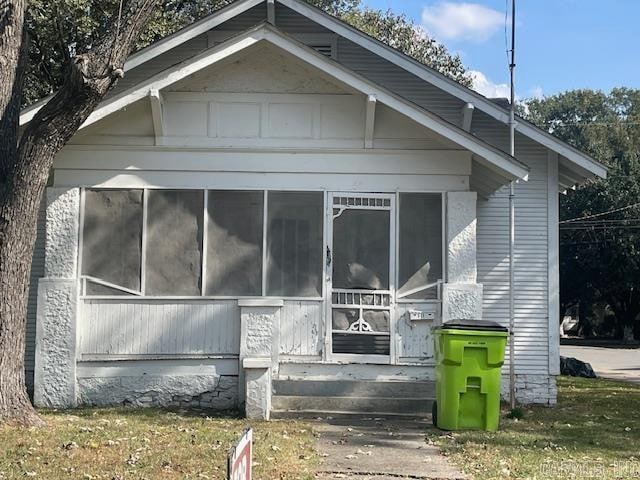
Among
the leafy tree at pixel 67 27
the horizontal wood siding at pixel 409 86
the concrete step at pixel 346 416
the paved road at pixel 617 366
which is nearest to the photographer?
the concrete step at pixel 346 416

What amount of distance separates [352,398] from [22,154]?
5.04 metres

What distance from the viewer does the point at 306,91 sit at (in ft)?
34.6

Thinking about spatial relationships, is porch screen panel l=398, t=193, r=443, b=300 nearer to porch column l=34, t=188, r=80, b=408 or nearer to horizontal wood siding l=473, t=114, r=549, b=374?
horizontal wood siding l=473, t=114, r=549, b=374

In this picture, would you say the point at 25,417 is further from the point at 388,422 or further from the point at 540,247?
the point at 540,247

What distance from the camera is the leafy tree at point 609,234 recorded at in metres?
40.8

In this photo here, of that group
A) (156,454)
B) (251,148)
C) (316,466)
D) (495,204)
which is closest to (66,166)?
(251,148)

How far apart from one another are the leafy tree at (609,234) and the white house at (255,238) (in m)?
31.1

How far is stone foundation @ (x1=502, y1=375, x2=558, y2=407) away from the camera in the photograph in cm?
1196

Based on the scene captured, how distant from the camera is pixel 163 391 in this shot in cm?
1016

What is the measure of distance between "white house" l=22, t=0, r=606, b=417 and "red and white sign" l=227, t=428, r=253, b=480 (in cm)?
649

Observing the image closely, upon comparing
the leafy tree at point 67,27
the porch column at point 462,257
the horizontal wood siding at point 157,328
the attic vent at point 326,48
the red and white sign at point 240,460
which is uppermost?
the leafy tree at point 67,27

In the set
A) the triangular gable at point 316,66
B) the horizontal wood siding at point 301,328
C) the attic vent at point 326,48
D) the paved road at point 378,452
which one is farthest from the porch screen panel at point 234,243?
the attic vent at point 326,48

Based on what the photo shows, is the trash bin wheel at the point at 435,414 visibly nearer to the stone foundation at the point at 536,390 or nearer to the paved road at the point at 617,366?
the stone foundation at the point at 536,390

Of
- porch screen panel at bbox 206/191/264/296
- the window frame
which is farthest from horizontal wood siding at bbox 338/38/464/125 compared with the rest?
porch screen panel at bbox 206/191/264/296
